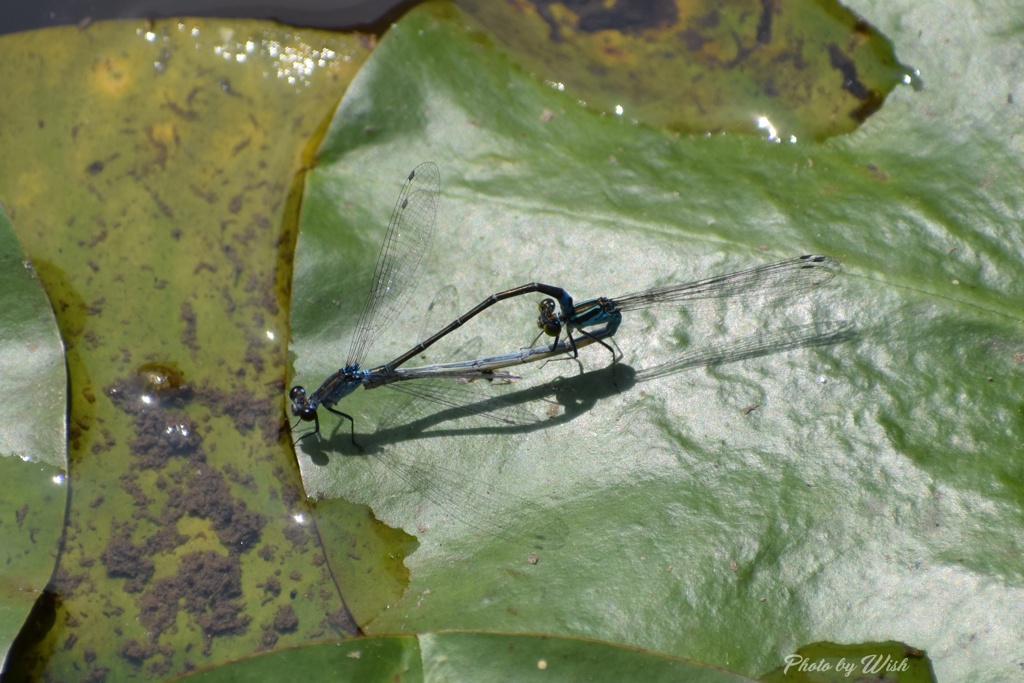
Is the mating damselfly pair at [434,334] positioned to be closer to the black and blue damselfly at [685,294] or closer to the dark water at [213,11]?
the black and blue damselfly at [685,294]

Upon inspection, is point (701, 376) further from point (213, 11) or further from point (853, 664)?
point (213, 11)

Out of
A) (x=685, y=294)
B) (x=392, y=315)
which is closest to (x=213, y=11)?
(x=392, y=315)

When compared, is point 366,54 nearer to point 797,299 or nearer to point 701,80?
point 701,80

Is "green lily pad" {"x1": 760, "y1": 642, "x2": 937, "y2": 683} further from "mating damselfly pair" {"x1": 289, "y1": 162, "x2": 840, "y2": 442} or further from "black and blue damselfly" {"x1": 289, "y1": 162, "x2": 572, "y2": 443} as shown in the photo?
"black and blue damselfly" {"x1": 289, "y1": 162, "x2": 572, "y2": 443}

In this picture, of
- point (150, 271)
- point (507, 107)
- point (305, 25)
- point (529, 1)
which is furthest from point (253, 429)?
point (529, 1)

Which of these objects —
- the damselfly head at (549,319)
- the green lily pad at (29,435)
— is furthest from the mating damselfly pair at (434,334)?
the green lily pad at (29,435)

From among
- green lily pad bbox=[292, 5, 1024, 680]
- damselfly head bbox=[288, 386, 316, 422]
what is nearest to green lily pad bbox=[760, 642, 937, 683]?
green lily pad bbox=[292, 5, 1024, 680]
